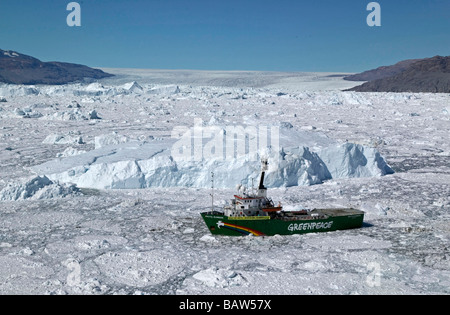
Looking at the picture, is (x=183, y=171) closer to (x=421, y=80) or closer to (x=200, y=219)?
(x=200, y=219)

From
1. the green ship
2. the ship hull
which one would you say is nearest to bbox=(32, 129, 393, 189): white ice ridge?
the green ship

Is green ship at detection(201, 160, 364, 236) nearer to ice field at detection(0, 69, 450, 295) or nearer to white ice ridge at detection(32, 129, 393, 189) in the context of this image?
ice field at detection(0, 69, 450, 295)

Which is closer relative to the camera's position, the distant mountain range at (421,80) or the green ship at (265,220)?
the green ship at (265,220)

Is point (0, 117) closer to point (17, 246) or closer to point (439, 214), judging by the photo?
point (17, 246)


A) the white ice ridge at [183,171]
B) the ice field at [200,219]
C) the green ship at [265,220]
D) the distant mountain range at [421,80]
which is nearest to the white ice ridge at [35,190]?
the ice field at [200,219]

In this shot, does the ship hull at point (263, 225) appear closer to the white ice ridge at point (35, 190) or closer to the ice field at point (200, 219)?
the ice field at point (200, 219)

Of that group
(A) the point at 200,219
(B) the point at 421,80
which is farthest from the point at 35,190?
(B) the point at 421,80
